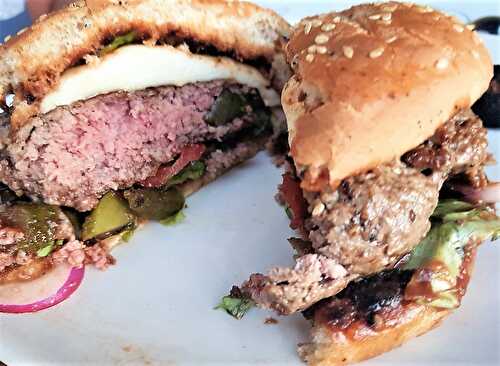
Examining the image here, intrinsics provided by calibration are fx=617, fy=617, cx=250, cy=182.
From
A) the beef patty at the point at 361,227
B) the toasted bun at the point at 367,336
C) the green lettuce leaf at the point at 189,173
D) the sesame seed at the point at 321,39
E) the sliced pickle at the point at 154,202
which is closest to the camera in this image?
the beef patty at the point at 361,227

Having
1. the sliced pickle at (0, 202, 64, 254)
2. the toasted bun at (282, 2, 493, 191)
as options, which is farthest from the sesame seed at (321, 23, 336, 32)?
the sliced pickle at (0, 202, 64, 254)

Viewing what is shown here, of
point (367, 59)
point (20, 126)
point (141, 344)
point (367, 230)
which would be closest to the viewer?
point (367, 230)

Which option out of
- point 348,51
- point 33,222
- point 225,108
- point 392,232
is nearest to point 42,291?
point 33,222

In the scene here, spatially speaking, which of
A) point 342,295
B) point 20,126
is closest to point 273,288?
point 342,295

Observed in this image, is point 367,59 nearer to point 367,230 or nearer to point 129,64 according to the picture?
point 367,230

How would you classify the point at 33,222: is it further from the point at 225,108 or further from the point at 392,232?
the point at 392,232

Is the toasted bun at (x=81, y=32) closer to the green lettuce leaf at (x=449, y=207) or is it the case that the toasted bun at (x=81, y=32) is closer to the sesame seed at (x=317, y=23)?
the sesame seed at (x=317, y=23)

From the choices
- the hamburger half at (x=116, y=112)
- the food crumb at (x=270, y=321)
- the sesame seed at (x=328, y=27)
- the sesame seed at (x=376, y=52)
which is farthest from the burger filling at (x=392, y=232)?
the hamburger half at (x=116, y=112)

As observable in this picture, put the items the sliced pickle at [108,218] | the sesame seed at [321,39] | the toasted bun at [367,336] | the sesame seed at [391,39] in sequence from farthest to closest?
the sliced pickle at [108,218] → the sesame seed at [321,39] → the sesame seed at [391,39] → the toasted bun at [367,336]
